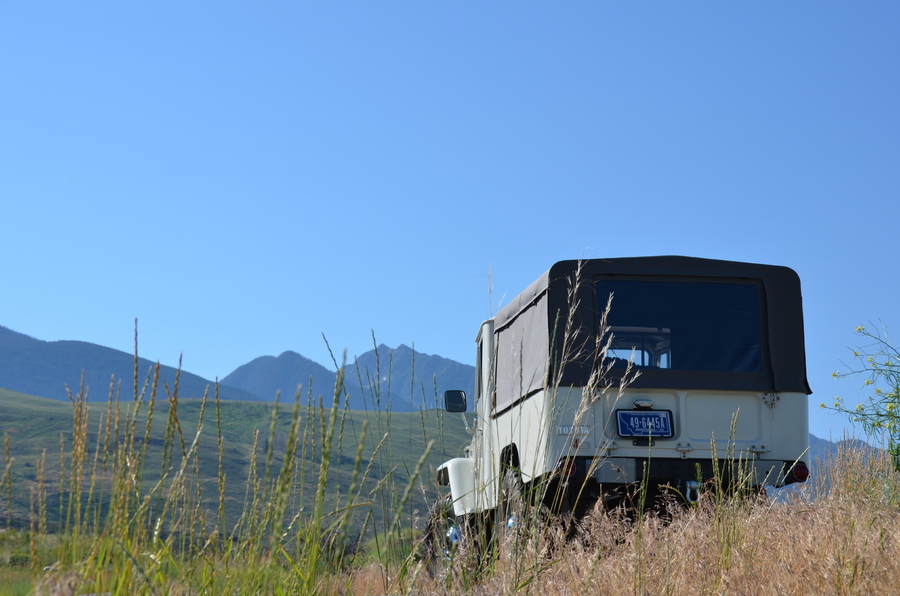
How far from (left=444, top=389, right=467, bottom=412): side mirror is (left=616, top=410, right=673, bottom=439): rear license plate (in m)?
1.75

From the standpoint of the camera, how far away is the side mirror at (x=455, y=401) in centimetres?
766

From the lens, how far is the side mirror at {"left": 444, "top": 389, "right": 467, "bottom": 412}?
25.1ft

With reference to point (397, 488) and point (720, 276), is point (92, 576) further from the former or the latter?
point (720, 276)

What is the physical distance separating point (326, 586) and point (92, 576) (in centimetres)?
81

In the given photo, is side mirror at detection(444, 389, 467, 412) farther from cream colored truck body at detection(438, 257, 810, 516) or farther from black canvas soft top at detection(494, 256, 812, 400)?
black canvas soft top at detection(494, 256, 812, 400)

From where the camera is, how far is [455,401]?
784 cm

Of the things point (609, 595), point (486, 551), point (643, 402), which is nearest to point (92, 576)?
point (486, 551)

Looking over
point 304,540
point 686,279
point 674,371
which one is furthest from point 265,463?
point 686,279

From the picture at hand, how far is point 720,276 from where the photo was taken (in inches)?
272

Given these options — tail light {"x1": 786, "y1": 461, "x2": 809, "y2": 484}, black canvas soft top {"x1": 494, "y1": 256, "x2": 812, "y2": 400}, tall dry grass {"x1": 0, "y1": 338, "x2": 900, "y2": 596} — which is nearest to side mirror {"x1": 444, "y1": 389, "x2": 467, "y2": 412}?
black canvas soft top {"x1": 494, "y1": 256, "x2": 812, "y2": 400}

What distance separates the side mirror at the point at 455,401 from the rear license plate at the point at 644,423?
1.75 meters

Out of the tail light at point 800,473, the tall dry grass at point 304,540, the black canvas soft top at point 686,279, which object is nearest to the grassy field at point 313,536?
the tall dry grass at point 304,540

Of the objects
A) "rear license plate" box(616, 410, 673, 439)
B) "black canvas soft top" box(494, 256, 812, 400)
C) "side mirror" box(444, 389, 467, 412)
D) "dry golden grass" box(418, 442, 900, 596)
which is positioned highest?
"black canvas soft top" box(494, 256, 812, 400)

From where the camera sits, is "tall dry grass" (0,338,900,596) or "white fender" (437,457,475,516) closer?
"tall dry grass" (0,338,900,596)
